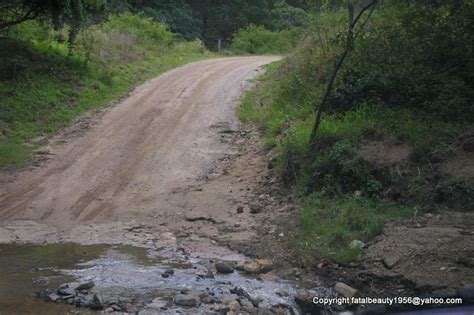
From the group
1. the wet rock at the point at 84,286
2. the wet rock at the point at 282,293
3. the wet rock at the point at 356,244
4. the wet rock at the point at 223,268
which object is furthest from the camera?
the wet rock at the point at 356,244

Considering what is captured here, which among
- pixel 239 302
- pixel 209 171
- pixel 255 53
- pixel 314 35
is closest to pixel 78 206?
pixel 209 171

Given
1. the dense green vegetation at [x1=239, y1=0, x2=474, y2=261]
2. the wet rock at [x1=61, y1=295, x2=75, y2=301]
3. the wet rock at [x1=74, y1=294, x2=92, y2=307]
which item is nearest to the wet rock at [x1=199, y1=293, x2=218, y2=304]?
the wet rock at [x1=74, y1=294, x2=92, y2=307]

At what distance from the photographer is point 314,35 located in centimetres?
1688

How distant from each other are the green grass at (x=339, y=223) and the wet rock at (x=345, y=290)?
2.33ft

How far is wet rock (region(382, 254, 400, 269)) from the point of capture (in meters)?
7.49

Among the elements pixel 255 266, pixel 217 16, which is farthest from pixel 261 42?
pixel 255 266

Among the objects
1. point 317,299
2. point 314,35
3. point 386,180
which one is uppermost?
point 314,35

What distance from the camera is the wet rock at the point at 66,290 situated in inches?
263

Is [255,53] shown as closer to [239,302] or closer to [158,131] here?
[158,131]

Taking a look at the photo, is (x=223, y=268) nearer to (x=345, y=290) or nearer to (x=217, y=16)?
(x=345, y=290)

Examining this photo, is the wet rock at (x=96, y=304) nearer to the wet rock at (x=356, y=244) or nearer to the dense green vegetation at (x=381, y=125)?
the dense green vegetation at (x=381, y=125)

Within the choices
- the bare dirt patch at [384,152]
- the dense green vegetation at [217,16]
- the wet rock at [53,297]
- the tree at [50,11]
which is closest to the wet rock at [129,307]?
the wet rock at [53,297]

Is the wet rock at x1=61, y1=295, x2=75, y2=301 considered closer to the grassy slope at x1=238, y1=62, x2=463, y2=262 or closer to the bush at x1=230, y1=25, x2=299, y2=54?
the grassy slope at x1=238, y1=62, x2=463, y2=262

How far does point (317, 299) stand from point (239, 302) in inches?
35.7
